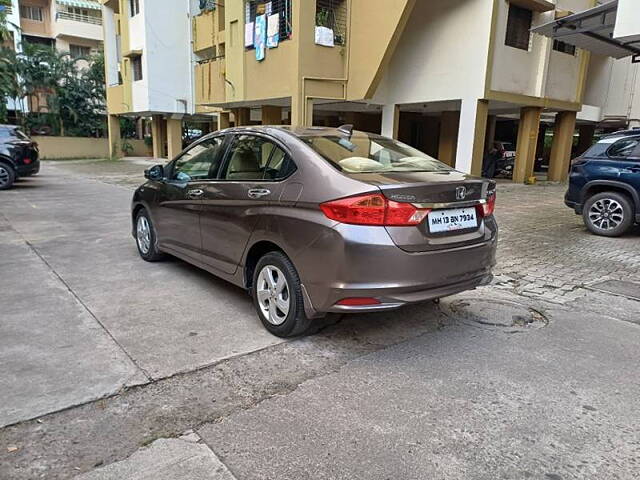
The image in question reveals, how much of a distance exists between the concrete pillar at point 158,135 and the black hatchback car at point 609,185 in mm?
26082

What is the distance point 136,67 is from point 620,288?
88.7 ft

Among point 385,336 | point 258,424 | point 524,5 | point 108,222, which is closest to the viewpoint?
point 258,424

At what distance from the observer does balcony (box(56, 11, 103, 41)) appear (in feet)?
125

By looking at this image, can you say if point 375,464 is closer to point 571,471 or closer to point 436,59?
point 571,471

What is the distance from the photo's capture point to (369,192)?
3.28 m

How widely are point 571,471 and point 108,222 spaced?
821cm

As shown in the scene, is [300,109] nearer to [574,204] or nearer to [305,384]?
[574,204]

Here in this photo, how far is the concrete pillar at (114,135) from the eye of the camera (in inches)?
1213

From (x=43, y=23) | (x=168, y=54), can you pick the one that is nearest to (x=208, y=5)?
(x=168, y=54)

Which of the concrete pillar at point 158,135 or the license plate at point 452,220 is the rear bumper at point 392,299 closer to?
the license plate at point 452,220

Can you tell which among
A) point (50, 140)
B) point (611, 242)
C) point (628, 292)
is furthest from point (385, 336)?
point (50, 140)

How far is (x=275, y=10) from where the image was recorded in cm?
1564

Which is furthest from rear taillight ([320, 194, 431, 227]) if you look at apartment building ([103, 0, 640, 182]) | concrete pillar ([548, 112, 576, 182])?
concrete pillar ([548, 112, 576, 182])

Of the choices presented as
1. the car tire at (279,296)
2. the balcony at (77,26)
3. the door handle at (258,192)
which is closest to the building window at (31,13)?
the balcony at (77,26)
